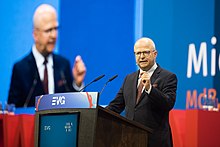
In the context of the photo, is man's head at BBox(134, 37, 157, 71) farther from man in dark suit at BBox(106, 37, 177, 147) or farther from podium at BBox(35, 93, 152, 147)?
podium at BBox(35, 93, 152, 147)

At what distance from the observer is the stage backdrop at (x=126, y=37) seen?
6.10 meters

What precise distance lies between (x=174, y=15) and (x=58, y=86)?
174 cm

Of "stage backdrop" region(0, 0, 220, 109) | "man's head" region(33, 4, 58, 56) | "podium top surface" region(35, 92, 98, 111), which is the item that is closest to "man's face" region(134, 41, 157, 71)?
"podium top surface" region(35, 92, 98, 111)

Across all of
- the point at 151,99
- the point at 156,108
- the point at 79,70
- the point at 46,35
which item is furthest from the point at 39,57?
the point at 151,99

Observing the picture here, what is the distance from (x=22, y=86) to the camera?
262 inches

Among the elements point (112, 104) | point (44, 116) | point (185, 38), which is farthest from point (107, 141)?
point (185, 38)

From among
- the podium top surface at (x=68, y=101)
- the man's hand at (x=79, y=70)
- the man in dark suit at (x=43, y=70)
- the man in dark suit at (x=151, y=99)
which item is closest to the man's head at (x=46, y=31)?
the man in dark suit at (x=43, y=70)

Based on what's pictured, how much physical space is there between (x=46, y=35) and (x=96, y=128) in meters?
3.88

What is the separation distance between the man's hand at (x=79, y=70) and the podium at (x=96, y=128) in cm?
330

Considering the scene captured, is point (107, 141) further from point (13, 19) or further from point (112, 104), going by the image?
point (13, 19)

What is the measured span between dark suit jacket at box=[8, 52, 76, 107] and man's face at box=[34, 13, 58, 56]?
13 centimetres

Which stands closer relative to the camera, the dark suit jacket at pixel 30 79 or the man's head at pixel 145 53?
the man's head at pixel 145 53

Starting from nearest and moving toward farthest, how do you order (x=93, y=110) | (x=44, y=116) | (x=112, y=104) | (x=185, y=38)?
1. (x=93, y=110)
2. (x=44, y=116)
3. (x=112, y=104)
4. (x=185, y=38)

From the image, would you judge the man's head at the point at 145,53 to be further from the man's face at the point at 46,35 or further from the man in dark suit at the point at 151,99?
the man's face at the point at 46,35
